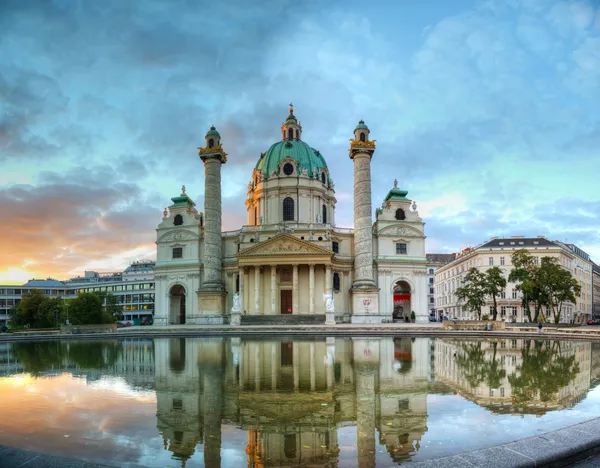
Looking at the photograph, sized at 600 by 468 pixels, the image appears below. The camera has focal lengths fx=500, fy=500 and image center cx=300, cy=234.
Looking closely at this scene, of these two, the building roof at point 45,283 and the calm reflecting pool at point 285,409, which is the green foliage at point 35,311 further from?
the building roof at point 45,283

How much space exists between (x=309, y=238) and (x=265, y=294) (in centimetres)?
946

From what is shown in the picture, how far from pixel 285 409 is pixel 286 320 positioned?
46628mm

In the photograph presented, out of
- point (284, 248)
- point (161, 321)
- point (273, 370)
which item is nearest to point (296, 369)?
point (273, 370)

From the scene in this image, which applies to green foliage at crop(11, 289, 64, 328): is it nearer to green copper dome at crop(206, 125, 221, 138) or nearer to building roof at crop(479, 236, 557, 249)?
green copper dome at crop(206, 125, 221, 138)

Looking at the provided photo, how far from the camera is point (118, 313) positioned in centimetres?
9325

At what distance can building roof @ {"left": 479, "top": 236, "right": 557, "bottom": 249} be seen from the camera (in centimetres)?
8838

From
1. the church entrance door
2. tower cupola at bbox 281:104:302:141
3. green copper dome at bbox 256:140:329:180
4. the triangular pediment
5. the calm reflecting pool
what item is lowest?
the calm reflecting pool

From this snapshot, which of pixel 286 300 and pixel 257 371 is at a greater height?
pixel 286 300

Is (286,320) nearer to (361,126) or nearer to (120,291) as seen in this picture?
(361,126)

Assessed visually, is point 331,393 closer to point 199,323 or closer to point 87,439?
point 87,439

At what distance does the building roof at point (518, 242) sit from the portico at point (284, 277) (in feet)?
129

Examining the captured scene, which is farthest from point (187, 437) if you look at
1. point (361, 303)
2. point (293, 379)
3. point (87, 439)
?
point (361, 303)

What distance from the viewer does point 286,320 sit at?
57.6 metres

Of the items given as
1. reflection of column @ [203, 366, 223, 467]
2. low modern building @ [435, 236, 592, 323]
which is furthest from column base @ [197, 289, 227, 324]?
reflection of column @ [203, 366, 223, 467]
